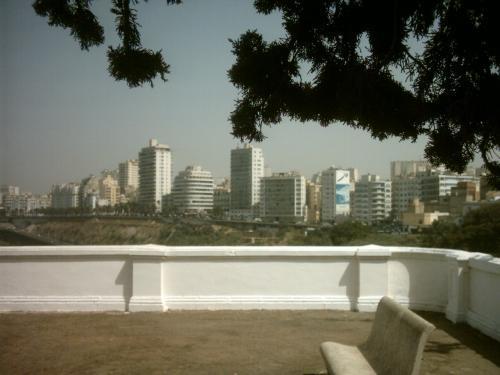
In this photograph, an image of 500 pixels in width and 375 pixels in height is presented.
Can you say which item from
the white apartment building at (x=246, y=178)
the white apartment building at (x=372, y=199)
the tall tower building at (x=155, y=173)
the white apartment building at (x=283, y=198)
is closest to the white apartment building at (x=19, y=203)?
the tall tower building at (x=155, y=173)

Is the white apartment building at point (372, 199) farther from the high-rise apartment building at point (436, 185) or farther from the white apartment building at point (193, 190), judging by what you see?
the white apartment building at point (193, 190)

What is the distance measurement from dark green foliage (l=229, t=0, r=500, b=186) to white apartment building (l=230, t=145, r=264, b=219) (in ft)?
480

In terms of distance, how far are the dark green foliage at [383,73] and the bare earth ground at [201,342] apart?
2377mm

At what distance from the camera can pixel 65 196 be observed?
12444cm

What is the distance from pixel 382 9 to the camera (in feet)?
11.8

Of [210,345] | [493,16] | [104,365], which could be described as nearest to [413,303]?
[210,345]

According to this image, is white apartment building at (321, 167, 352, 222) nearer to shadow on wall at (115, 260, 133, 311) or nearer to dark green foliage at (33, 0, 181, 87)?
shadow on wall at (115, 260, 133, 311)

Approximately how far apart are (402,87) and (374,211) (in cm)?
14472

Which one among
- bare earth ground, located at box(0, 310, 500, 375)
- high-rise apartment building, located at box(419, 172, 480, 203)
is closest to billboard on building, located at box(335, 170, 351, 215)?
high-rise apartment building, located at box(419, 172, 480, 203)

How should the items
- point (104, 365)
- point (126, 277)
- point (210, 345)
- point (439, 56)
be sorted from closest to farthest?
1. point (439, 56)
2. point (104, 365)
3. point (210, 345)
4. point (126, 277)

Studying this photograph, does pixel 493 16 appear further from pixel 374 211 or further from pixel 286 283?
pixel 374 211

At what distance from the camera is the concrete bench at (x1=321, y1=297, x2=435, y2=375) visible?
3182 millimetres

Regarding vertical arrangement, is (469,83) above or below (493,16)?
below

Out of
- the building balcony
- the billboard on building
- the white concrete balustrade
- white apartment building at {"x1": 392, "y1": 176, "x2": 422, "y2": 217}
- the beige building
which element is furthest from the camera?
the billboard on building
